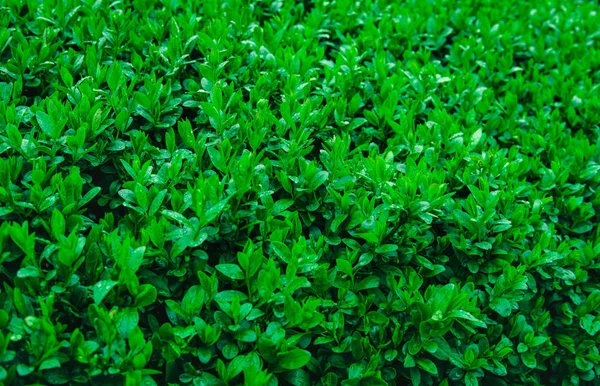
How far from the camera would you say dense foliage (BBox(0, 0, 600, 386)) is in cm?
229

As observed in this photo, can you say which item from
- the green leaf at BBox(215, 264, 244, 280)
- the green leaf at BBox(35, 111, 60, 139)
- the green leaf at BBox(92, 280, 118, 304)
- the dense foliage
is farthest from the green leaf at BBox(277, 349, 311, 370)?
the green leaf at BBox(35, 111, 60, 139)

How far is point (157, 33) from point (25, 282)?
1815 mm

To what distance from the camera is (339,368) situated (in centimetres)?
253

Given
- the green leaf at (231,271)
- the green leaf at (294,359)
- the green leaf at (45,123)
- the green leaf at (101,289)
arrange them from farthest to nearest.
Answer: the green leaf at (45,123) < the green leaf at (231,271) < the green leaf at (294,359) < the green leaf at (101,289)

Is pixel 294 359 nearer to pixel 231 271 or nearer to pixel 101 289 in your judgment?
pixel 231 271

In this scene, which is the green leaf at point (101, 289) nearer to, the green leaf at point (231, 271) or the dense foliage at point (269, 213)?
the dense foliage at point (269, 213)

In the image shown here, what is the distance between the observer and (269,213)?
265 centimetres

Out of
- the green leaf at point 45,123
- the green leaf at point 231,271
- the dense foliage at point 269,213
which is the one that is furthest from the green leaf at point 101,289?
the green leaf at point 45,123

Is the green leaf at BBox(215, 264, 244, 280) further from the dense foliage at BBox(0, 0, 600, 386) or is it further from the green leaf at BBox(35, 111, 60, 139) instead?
the green leaf at BBox(35, 111, 60, 139)

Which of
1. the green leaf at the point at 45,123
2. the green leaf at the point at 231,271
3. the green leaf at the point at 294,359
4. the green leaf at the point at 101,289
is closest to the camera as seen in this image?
the green leaf at the point at 101,289

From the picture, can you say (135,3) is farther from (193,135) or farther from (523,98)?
(523,98)

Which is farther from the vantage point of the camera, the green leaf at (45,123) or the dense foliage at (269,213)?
the green leaf at (45,123)

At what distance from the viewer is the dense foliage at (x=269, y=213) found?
2.29m

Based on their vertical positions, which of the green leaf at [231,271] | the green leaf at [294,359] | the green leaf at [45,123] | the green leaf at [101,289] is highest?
the green leaf at [45,123]
